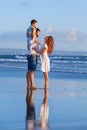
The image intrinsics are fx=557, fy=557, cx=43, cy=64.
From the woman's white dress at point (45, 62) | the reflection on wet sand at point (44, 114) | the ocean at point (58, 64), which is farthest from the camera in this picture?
the ocean at point (58, 64)

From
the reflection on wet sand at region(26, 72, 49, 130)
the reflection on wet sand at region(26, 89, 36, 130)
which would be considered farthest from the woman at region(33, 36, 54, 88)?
Answer: the reflection on wet sand at region(26, 72, 49, 130)

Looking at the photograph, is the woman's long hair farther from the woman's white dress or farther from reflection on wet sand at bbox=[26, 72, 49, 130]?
reflection on wet sand at bbox=[26, 72, 49, 130]

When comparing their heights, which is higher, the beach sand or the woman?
the woman

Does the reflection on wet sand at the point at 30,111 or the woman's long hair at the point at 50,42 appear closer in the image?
the reflection on wet sand at the point at 30,111

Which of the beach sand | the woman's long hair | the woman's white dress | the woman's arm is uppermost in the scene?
the woman's long hair

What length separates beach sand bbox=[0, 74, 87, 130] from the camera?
27.9 feet

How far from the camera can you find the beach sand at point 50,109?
27.9ft

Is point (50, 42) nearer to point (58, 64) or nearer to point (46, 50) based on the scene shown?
point (46, 50)

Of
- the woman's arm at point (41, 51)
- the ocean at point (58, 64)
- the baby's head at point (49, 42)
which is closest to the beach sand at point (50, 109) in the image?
the woman's arm at point (41, 51)

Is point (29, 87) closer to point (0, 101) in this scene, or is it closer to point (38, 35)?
point (38, 35)

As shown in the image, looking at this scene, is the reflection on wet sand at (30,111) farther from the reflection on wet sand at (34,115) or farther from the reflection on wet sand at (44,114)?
the reflection on wet sand at (44,114)

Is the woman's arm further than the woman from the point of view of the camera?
No

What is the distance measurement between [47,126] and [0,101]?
3.17 meters

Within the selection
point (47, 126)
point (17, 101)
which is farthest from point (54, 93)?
point (47, 126)
